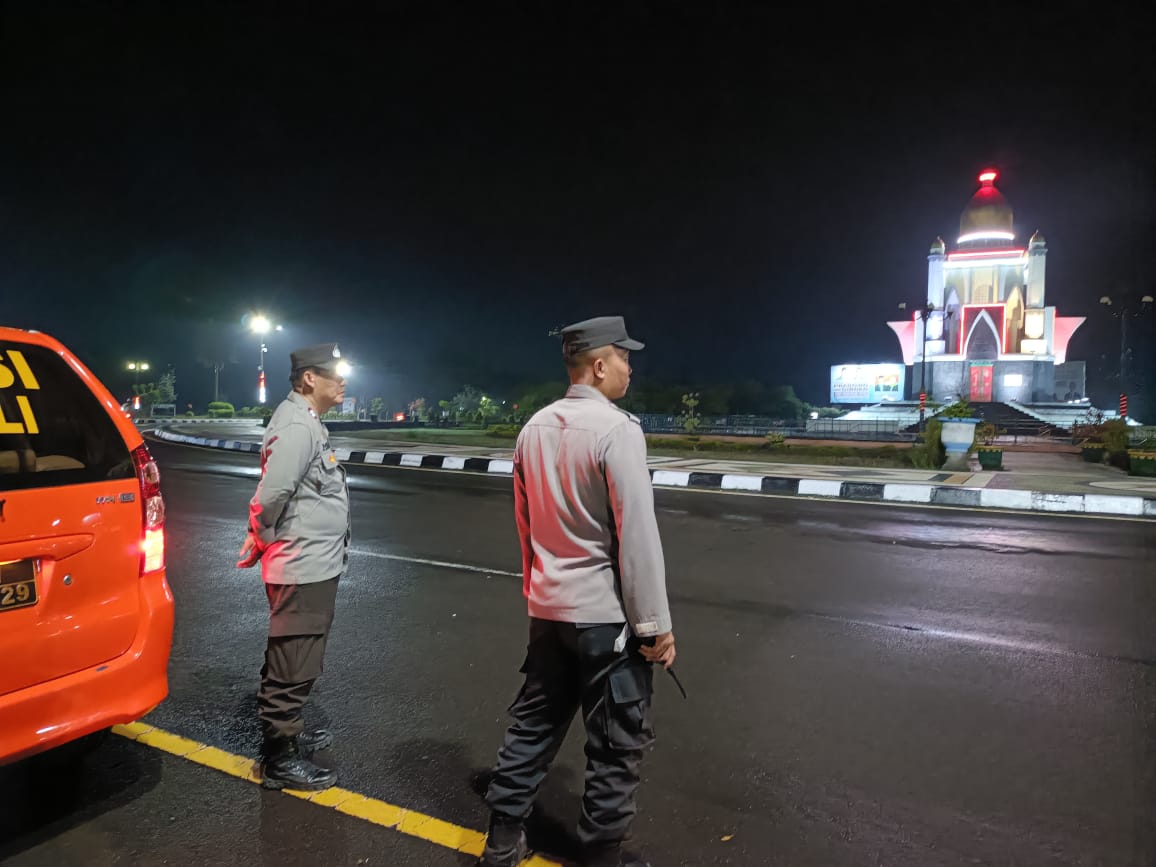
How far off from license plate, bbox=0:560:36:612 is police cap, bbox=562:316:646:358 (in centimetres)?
191

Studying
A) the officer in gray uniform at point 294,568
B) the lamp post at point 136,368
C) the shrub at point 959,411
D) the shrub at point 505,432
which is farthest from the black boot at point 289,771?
the lamp post at point 136,368

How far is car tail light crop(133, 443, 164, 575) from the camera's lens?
9.30 feet

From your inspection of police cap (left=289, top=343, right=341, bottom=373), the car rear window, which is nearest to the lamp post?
the car rear window

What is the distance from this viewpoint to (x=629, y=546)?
2.15 meters

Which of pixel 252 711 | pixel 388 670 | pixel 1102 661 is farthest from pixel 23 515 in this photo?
pixel 1102 661

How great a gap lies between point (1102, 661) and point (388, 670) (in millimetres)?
4091

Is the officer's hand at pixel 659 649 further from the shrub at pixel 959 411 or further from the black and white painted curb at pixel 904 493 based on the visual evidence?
the shrub at pixel 959 411

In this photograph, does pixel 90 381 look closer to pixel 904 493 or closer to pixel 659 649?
pixel 659 649

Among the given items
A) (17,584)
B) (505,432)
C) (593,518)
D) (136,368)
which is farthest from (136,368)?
(593,518)

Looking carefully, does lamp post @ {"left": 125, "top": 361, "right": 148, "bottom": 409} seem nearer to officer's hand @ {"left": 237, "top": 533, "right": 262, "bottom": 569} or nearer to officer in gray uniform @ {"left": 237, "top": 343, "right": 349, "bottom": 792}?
officer's hand @ {"left": 237, "top": 533, "right": 262, "bottom": 569}

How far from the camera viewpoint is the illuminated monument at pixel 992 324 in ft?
163

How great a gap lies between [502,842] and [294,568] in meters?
1.31

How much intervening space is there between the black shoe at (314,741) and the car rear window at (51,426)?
1.32 metres

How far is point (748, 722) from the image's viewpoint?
3.46m
